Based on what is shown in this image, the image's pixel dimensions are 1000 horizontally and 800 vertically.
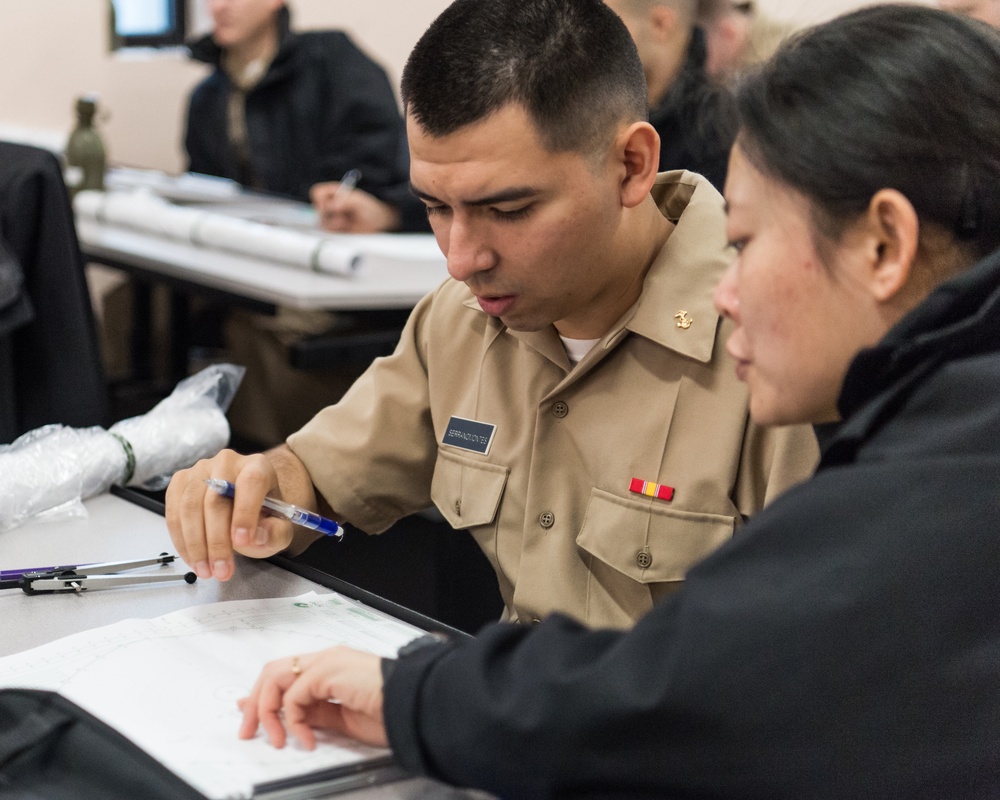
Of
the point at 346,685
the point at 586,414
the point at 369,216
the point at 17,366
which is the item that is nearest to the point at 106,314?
the point at 369,216

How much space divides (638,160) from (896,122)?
42 cm

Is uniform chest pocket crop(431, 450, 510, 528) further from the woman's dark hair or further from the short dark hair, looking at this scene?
the woman's dark hair

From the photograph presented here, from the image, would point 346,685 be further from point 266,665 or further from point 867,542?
point 867,542

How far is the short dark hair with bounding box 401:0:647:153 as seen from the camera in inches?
41.3

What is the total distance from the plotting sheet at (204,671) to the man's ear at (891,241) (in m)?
0.45

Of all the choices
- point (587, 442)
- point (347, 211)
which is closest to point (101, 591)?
point (587, 442)

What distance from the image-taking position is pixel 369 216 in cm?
282

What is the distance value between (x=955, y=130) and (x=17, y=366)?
1426 millimetres

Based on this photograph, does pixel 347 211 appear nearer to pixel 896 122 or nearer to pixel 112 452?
pixel 112 452

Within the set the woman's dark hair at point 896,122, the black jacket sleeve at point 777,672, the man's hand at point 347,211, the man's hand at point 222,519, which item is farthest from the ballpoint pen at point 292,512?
the man's hand at point 347,211

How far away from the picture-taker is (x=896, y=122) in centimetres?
72

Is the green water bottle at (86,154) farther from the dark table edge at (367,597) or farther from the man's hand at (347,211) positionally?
the dark table edge at (367,597)

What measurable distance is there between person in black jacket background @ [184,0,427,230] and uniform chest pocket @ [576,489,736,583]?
2.25 m

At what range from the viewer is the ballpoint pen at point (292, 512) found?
3.49 ft
